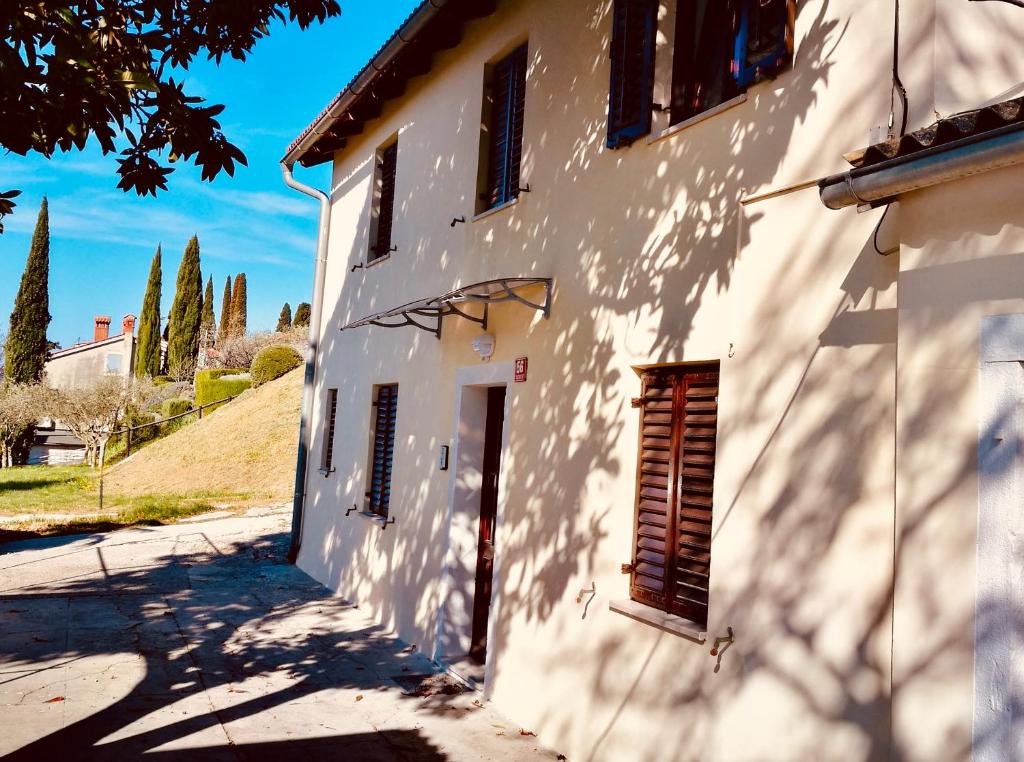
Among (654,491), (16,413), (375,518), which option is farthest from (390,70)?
(16,413)

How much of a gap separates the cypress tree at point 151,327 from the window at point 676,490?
47032mm

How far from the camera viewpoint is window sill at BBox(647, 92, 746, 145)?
4.56 m

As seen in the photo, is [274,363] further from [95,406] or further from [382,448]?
[382,448]

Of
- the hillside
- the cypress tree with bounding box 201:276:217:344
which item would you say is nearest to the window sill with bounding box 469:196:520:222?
the hillside

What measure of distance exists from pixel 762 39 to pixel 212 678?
634 cm

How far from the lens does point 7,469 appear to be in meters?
30.4

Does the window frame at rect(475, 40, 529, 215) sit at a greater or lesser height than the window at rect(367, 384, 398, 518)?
greater

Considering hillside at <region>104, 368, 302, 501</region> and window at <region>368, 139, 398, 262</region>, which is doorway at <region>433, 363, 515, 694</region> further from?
hillside at <region>104, 368, 302, 501</region>

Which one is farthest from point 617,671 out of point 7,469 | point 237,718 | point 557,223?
point 7,469

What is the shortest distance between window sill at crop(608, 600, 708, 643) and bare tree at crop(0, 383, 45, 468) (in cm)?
3215

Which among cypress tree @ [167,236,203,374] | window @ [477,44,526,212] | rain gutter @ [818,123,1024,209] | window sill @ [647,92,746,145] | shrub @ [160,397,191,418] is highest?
cypress tree @ [167,236,203,374]

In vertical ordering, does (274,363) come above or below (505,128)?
below

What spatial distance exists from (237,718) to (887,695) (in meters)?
4.55

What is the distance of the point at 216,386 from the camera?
106ft
